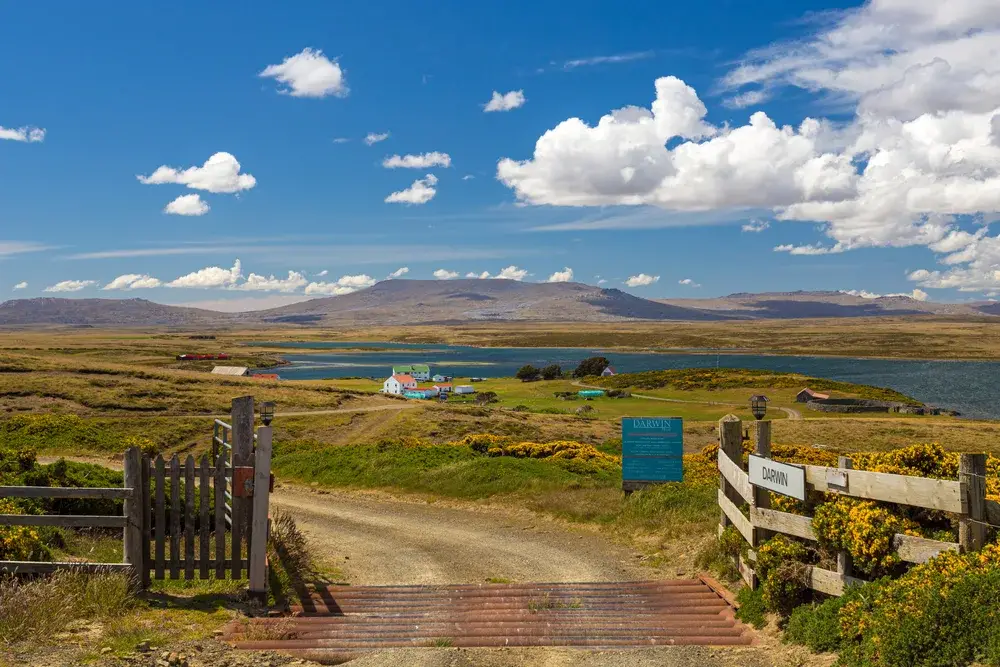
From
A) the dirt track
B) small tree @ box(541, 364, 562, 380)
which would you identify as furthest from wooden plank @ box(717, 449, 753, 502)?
small tree @ box(541, 364, 562, 380)

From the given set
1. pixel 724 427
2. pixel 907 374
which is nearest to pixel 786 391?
pixel 907 374

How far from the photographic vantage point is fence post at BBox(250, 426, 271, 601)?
977cm

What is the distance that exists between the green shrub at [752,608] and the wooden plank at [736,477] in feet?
4.07

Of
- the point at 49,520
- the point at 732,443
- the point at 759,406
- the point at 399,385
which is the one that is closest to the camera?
the point at 49,520

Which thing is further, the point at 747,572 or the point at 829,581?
the point at 747,572

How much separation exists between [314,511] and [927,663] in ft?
51.2

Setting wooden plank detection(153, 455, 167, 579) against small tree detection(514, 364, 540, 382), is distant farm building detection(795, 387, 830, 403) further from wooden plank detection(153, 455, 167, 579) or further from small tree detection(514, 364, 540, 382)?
wooden plank detection(153, 455, 167, 579)

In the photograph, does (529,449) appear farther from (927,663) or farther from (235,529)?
(927,663)

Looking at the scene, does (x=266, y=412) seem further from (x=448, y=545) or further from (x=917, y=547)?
(x=917, y=547)

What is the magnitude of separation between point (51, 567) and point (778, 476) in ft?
30.0

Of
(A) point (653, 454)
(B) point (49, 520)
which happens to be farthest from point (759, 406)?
(B) point (49, 520)

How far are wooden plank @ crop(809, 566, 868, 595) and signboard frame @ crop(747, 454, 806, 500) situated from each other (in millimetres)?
859

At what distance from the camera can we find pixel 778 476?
9.48 m

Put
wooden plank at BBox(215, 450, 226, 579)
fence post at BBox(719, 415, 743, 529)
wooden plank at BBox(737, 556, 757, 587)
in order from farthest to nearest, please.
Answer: fence post at BBox(719, 415, 743, 529) < wooden plank at BBox(737, 556, 757, 587) < wooden plank at BBox(215, 450, 226, 579)
